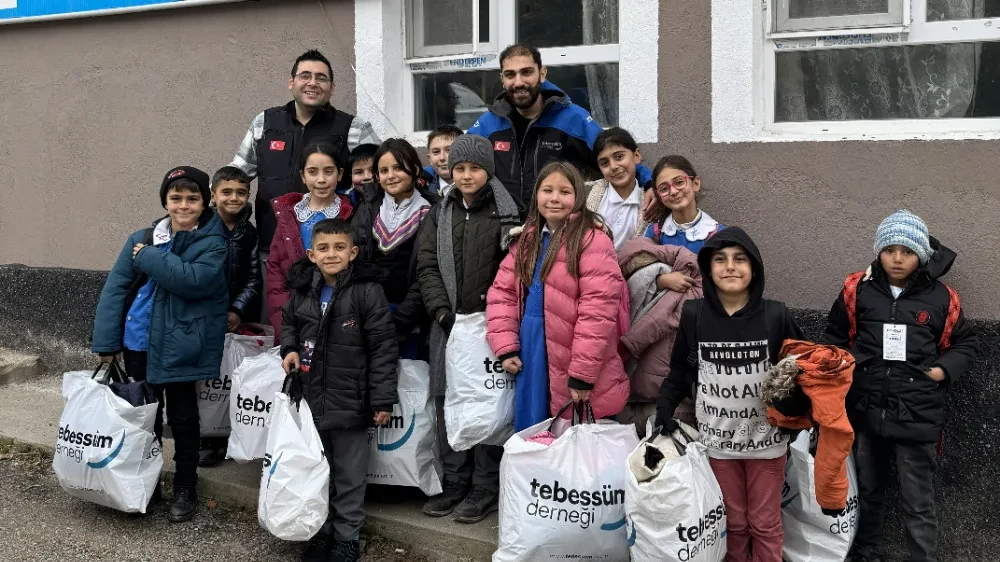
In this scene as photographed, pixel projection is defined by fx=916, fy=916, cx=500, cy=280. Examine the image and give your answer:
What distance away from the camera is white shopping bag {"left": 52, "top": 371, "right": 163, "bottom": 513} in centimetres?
418

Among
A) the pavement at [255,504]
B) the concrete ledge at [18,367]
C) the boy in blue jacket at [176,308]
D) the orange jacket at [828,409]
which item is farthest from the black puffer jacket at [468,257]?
the concrete ledge at [18,367]

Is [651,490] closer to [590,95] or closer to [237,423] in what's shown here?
[237,423]

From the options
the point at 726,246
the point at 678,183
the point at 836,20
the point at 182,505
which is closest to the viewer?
the point at 726,246

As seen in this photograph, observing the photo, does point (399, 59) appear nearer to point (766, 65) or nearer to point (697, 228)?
point (766, 65)

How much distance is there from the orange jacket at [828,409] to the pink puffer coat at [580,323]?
0.69 m

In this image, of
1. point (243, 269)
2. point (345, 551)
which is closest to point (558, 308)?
point (345, 551)

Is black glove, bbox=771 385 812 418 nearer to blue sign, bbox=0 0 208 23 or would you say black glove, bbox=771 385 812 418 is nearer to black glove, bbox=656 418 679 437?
black glove, bbox=656 418 679 437

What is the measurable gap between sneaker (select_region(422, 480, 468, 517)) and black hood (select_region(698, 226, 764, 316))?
1.58 m

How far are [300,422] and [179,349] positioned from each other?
2.68ft

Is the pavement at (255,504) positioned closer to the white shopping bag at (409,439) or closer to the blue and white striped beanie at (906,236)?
the white shopping bag at (409,439)

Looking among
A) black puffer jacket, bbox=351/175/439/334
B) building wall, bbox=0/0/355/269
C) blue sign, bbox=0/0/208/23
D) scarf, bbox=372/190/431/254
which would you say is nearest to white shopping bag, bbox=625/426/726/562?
black puffer jacket, bbox=351/175/439/334

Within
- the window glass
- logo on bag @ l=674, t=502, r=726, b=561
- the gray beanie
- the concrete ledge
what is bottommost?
logo on bag @ l=674, t=502, r=726, b=561

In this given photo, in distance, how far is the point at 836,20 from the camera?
14.2 feet

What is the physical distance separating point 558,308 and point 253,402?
1642 millimetres
